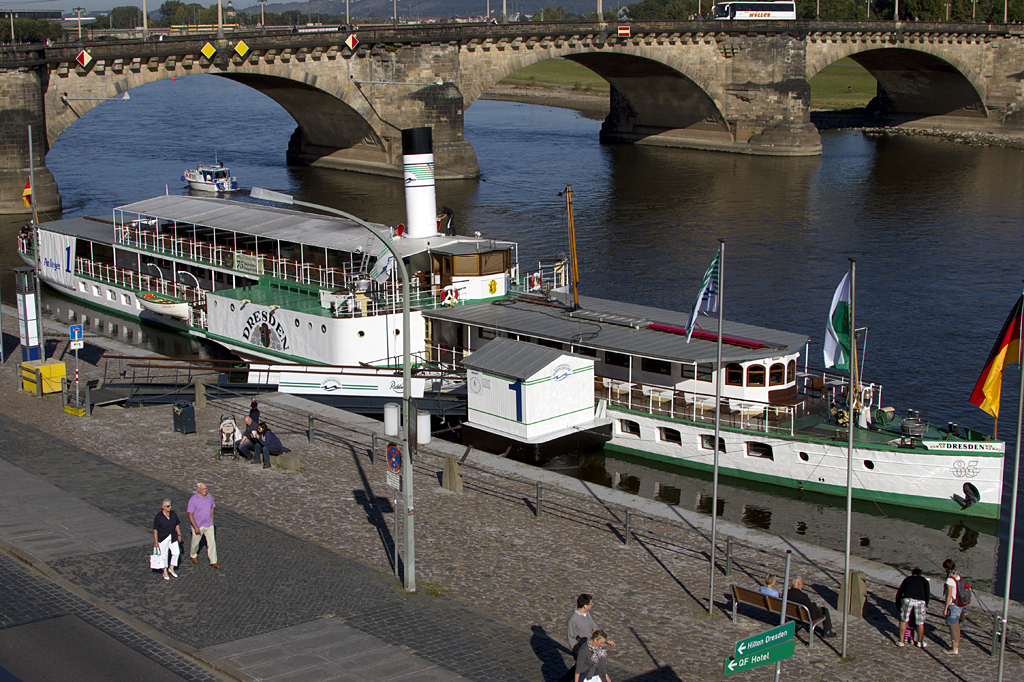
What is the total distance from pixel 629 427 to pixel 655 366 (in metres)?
1.83

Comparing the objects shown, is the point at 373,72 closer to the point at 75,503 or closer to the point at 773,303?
the point at 773,303

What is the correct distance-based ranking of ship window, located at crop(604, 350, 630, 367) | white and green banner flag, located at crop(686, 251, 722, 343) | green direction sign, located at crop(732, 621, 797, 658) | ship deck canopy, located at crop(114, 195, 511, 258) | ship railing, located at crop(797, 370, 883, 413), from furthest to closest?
1. ship deck canopy, located at crop(114, 195, 511, 258)
2. ship window, located at crop(604, 350, 630, 367)
3. ship railing, located at crop(797, 370, 883, 413)
4. white and green banner flag, located at crop(686, 251, 722, 343)
5. green direction sign, located at crop(732, 621, 797, 658)

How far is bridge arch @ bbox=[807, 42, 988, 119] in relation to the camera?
367 ft

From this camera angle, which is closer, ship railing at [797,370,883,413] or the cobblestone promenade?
the cobblestone promenade

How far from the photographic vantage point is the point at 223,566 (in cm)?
2050

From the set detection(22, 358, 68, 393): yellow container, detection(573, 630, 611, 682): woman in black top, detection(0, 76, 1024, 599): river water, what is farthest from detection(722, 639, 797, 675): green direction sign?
detection(22, 358, 68, 393): yellow container

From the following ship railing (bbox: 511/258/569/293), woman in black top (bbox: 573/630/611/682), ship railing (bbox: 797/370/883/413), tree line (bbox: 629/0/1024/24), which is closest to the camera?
woman in black top (bbox: 573/630/611/682)

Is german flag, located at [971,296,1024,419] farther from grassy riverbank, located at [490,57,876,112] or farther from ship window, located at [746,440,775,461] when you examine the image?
grassy riverbank, located at [490,57,876,112]

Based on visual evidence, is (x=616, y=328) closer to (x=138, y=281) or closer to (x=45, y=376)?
(x=45, y=376)

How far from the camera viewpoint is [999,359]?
18375mm

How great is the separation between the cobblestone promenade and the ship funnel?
14.4 meters

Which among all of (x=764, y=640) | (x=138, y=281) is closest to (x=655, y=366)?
(x=764, y=640)

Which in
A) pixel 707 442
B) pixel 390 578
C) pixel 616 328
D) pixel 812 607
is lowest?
pixel 707 442

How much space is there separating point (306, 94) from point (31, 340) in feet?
181
